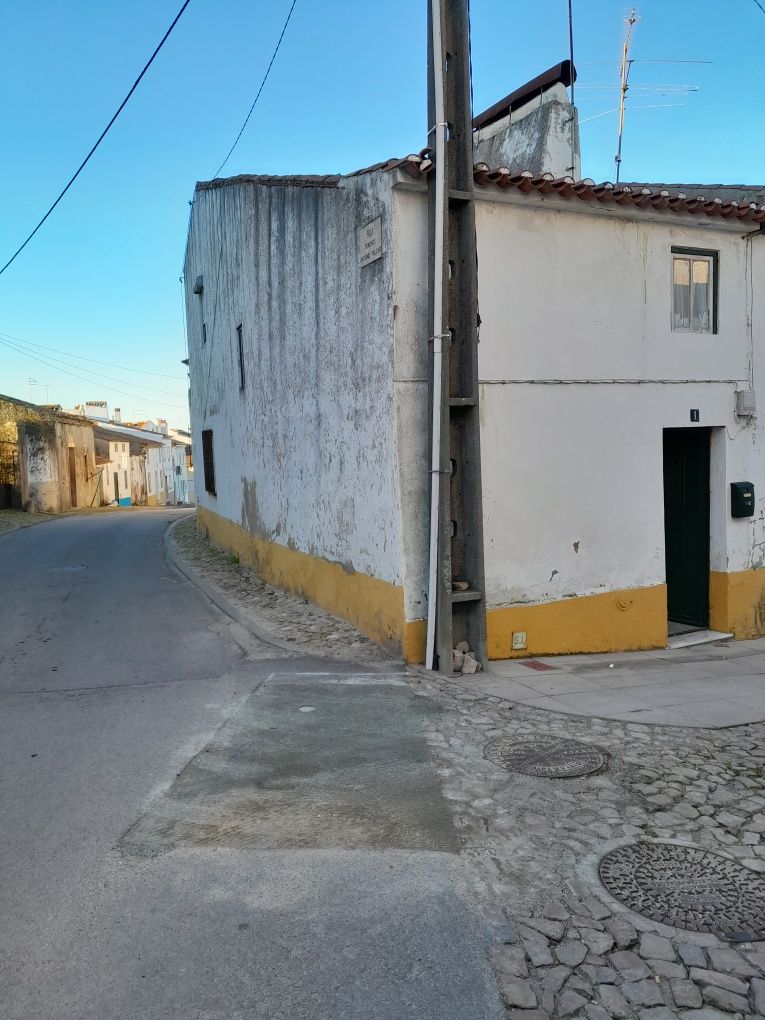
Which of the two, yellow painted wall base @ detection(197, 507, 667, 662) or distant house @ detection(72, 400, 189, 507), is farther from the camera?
distant house @ detection(72, 400, 189, 507)

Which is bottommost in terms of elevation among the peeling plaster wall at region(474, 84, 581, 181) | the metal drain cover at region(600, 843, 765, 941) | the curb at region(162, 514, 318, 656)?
the metal drain cover at region(600, 843, 765, 941)

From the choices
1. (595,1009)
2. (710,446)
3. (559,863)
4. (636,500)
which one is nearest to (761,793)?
(559,863)

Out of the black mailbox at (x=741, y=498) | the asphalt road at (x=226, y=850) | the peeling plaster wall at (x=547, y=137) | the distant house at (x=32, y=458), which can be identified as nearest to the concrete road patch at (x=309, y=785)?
the asphalt road at (x=226, y=850)

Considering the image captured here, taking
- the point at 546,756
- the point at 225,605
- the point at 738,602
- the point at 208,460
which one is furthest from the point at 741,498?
the point at 208,460

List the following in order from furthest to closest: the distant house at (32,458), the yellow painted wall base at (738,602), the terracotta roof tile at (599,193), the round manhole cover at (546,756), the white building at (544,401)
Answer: the distant house at (32,458)
the yellow painted wall base at (738,602)
the white building at (544,401)
the terracotta roof tile at (599,193)
the round manhole cover at (546,756)

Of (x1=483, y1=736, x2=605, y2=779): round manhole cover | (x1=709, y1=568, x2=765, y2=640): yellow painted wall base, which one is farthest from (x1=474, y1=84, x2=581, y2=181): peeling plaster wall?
(x1=483, y1=736, x2=605, y2=779): round manhole cover

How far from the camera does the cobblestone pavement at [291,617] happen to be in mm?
7711

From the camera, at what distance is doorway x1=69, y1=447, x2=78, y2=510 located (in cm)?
3328

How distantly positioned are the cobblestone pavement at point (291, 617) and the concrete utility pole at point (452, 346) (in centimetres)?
97

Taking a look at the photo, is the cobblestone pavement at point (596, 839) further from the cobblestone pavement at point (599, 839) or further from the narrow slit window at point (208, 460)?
the narrow slit window at point (208, 460)

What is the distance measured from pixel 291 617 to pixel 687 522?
4.95m

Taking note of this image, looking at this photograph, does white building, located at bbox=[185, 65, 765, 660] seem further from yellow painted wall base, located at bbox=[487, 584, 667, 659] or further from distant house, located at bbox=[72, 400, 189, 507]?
distant house, located at bbox=[72, 400, 189, 507]

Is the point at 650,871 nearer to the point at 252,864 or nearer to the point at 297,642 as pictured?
the point at 252,864

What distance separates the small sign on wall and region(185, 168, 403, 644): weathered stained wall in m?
0.07
